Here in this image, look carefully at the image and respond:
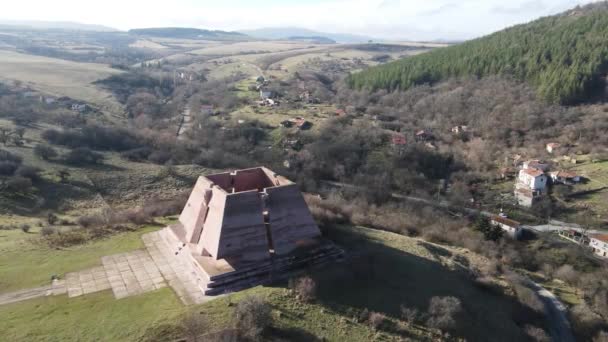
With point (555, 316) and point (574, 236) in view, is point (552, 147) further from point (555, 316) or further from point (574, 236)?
point (555, 316)

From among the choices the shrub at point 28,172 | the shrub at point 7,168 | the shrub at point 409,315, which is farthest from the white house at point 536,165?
the shrub at point 7,168

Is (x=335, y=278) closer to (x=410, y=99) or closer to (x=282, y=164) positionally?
(x=282, y=164)

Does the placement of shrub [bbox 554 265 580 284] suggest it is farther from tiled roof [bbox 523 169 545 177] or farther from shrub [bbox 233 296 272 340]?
shrub [bbox 233 296 272 340]

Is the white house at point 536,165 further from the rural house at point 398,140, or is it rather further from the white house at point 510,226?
the rural house at point 398,140

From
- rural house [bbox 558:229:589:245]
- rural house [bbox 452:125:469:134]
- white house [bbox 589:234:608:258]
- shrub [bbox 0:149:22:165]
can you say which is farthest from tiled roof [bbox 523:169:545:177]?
shrub [bbox 0:149:22:165]

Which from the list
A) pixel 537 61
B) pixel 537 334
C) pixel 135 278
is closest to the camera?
pixel 135 278

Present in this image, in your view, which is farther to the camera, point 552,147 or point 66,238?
point 552,147

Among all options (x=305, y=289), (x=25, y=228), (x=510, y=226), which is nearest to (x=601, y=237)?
(x=510, y=226)
